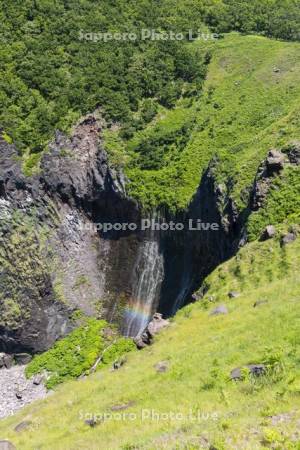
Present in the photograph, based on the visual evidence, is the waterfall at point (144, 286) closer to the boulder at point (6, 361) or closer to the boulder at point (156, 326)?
the boulder at point (6, 361)

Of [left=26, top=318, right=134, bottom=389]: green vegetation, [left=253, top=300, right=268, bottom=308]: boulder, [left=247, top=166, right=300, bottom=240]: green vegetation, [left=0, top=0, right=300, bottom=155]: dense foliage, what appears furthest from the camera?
[left=0, top=0, right=300, bottom=155]: dense foliage

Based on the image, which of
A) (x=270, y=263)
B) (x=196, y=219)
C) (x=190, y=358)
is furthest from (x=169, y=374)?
(x=196, y=219)

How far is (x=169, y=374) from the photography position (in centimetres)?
2217

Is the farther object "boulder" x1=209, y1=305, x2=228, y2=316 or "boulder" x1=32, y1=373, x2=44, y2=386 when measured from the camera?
"boulder" x1=32, y1=373, x2=44, y2=386

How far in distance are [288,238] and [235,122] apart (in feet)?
92.7

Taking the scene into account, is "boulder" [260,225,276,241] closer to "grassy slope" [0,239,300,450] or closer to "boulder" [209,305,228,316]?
"grassy slope" [0,239,300,450]

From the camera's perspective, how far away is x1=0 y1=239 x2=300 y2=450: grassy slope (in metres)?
13.3

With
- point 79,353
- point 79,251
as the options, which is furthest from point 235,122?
point 79,353

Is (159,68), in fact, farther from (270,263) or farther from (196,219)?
(270,263)

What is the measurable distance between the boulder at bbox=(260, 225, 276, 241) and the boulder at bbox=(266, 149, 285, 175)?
5.95 m

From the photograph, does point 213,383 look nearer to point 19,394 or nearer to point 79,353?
point 79,353

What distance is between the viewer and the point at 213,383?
61.2ft

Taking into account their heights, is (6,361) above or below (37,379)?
above

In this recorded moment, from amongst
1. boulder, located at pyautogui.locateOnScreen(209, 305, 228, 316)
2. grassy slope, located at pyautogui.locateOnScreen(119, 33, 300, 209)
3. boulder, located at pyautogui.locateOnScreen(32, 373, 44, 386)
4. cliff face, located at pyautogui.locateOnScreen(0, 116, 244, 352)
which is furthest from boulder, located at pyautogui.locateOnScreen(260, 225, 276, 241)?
boulder, located at pyautogui.locateOnScreen(32, 373, 44, 386)
